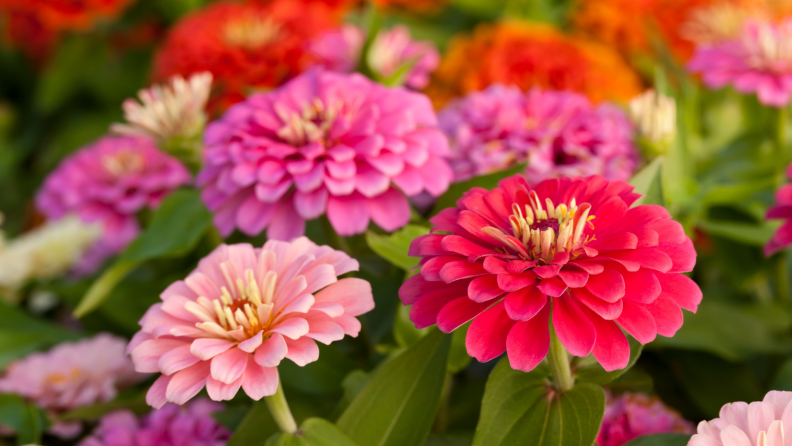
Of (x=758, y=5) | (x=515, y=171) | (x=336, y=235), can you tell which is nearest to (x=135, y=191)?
(x=336, y=235)

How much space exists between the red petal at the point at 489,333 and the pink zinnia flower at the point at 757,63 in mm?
429

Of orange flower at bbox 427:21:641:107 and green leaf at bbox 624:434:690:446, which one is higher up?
green leaf at bbox 624:434:690:446

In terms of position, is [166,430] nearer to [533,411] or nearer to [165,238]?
[165,238]

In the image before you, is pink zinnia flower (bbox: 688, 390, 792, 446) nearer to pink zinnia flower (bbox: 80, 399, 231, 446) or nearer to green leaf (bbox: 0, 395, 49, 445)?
pink zinnia flower (bbox: 80, 399, 231, 446)

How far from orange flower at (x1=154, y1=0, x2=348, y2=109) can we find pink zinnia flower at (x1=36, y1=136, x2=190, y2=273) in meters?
0.10

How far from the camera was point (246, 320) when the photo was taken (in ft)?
1.14

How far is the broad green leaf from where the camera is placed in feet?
1.19

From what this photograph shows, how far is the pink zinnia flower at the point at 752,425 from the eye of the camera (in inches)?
11.4

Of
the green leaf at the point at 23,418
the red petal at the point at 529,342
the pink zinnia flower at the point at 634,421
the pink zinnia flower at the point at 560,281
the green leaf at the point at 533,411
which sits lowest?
the pink zinnia flower at the point at 634,421

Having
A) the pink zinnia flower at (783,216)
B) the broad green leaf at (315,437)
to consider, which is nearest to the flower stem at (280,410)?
the broad green leaf at (315,437)

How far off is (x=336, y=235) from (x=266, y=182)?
0.28ft

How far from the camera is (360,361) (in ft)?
1.75

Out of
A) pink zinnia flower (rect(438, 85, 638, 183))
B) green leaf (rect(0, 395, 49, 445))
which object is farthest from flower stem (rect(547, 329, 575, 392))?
green leaf (rect(0, 395, 49, 445))

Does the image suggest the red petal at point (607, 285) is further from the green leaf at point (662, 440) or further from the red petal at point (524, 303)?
the green leaf at point (662, 440)
